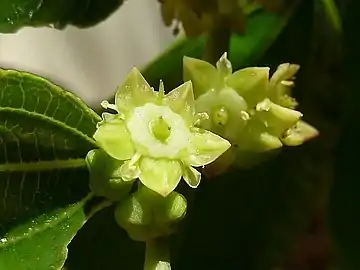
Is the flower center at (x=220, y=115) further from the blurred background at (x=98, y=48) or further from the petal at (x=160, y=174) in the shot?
the blurred background at (x=98, y=48)

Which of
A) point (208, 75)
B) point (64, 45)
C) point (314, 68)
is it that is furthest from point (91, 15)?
point (64, 45)

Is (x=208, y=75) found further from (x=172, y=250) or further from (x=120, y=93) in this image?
(x=172, y=250)

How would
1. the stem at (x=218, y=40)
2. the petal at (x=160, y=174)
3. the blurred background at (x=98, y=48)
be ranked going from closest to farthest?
the petal at (x=160, y=174), the stem at (x=218, y=40), the blurred background at (x=98, y=48)

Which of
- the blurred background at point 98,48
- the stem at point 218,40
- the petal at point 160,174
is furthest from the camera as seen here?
the blurred background at point 98,48

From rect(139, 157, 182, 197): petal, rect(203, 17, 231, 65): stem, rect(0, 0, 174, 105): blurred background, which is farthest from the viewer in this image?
rect(0, 0, 174, 105): blurred background

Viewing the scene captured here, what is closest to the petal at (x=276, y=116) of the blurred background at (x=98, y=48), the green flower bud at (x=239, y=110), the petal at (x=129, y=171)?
the green flower bud at (x=239, y=110)

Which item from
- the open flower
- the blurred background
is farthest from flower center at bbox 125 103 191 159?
the blurred background

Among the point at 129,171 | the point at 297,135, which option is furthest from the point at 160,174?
the point at 297,135

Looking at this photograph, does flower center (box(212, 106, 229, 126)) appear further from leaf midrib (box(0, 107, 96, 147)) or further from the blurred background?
the blurred background
